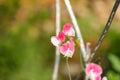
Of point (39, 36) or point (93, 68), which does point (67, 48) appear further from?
point (39, 36)

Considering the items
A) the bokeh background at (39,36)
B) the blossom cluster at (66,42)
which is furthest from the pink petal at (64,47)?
the bokeh background at (39,36)

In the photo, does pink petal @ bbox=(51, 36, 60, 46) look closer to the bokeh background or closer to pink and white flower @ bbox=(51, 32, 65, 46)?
pink and white flower @ bbox=(51, 32, 65, 46)

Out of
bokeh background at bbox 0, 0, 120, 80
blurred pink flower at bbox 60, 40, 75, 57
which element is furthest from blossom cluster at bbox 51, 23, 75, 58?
bokeh background at bbox 0, 0, 120, 80

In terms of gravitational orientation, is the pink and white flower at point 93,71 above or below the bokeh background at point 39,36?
above

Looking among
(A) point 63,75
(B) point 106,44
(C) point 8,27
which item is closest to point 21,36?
(C) point 8,27

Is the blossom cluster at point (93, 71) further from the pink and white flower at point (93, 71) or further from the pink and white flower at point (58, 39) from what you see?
the pink and white flower at point (58, 39)

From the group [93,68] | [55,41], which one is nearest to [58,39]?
[55,41]
